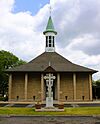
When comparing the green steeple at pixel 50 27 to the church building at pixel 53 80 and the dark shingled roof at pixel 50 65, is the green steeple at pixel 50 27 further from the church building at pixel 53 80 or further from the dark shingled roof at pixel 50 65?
the church building at pixel 53 80

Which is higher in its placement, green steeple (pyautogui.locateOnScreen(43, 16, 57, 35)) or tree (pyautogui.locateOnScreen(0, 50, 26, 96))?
green steeple (pyautogui.locateOnScreen(43, 16, 57, 35))

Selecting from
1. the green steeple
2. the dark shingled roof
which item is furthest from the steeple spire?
the dark shingled roof

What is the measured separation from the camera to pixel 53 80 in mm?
37844

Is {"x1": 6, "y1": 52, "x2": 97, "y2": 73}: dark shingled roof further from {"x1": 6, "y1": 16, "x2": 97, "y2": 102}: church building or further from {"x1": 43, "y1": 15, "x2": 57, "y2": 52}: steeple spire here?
{"x1": 43, "y1": 15, "x2": 57, "y2": 52}: steeple spire

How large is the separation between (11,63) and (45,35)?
42.2ft

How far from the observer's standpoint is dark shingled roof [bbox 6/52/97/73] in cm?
3697

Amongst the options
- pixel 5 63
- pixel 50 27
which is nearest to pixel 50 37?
pixel 50 27

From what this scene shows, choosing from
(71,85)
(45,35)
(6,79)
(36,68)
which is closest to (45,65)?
(36,68)

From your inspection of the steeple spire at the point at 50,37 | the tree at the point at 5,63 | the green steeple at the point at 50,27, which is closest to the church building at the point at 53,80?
the steeple spire at the point at 50,37

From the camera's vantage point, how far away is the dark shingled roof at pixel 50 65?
121 feet

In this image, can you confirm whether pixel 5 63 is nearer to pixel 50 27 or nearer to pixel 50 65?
pixel 50 27

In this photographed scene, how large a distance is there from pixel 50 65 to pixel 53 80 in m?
2.45

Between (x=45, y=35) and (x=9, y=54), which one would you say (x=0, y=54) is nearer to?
(x=9, y=54)

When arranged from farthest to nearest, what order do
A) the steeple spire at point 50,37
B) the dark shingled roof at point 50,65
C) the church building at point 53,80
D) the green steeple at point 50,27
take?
the green steeple at point 50,27 → the steeple spire at point 50,37 → the dark shingled roof at point 50,65 → the church building at point 53,80
